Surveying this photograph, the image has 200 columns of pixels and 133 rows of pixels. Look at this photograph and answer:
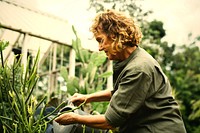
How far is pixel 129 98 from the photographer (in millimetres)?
1714

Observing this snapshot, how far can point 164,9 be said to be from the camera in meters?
23.7

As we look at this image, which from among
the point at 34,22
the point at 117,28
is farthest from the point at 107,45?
the point at 34,22

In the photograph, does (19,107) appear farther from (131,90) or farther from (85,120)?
(131,90)

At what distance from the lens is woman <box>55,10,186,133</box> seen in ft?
5.64

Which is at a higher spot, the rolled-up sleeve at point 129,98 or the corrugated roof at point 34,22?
the corrugated roof at point 34,22

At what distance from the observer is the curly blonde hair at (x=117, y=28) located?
1.88 meters

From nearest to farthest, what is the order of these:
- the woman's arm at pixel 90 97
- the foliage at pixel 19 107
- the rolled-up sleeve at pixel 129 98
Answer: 1. the rolled-up sleeve at pixel 129 98
2. the foliage at pixel 19 107
3. the woman's arm at pixel 90 97

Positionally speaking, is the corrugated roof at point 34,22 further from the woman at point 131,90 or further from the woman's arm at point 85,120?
the woman's arm at point 85,120

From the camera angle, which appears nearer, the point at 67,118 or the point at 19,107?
the point at 67,118

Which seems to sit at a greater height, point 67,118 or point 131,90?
point 131,90

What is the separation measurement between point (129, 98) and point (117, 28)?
413mm

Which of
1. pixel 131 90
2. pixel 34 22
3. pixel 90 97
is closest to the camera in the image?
pixel 131 90

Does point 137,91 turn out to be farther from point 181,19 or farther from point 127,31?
point 181,19

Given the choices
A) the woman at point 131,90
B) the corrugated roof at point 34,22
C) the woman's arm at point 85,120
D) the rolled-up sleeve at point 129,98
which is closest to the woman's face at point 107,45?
the woman at point 131,90
